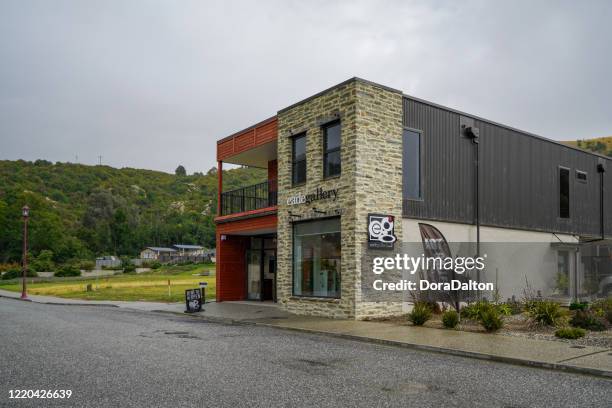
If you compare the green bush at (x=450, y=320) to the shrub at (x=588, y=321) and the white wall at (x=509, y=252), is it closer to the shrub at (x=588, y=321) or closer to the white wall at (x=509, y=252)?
the shrub at (x=588, y=321)

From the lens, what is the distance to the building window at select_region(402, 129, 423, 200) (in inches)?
762

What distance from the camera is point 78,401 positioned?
6.91 meters

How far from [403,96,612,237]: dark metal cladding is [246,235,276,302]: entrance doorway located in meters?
9.30

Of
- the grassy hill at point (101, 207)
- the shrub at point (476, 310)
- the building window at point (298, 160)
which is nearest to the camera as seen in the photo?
the shrub at point (476, 310)

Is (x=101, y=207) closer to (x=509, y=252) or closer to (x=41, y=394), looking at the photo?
(x=509, y=252)

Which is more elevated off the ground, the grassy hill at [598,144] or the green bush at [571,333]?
the grassy hill at [598,144]

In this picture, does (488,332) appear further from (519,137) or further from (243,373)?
(519,137)

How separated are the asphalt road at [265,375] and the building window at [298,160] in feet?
28.8

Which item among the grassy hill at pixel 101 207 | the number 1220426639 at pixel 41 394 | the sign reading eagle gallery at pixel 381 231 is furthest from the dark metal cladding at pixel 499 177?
the grassy hill at pixel 101 207

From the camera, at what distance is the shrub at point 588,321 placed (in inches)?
547

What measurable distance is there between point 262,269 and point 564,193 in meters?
14.5

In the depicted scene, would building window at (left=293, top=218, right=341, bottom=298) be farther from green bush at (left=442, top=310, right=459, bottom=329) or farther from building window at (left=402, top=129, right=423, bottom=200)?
green bush at (left=442, top=310, right=459, bottom=329)

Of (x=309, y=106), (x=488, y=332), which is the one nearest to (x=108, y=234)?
(x=309, y=106)

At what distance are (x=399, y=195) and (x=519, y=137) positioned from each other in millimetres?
7992
